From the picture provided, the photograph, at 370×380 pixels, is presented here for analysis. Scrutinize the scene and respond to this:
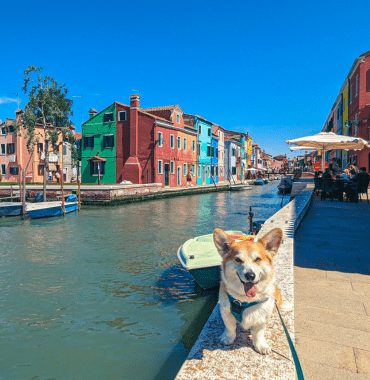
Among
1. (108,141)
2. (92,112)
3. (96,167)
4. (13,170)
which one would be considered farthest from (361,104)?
(13,170)

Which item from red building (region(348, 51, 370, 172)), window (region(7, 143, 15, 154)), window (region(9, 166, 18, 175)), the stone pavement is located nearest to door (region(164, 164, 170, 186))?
red building (region(348, 51, 370, 172))

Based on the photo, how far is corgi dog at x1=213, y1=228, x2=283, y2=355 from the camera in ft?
7.08

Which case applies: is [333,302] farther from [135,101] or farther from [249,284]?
[135,101]

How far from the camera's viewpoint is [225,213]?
60.2 feet

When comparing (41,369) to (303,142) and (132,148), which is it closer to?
(303,142)

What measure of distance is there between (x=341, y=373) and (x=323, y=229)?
5.18m

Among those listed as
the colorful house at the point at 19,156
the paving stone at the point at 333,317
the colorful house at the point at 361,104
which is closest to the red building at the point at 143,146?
the colorful house at the point at 19,156

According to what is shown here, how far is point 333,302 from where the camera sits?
3.58 m

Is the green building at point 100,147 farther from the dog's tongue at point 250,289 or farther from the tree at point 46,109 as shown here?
the dog's tongue at point 250,289

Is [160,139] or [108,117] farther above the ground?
[108,117]

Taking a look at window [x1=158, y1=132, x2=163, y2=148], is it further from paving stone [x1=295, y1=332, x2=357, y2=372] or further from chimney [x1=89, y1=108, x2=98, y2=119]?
paving stone [x1=295, y1=332, x2=357, y2=372]

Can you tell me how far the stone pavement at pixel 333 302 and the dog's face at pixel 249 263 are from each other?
834 mm

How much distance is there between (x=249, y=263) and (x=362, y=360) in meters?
1.33

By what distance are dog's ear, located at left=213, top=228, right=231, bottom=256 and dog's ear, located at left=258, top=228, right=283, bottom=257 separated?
25 centimetres
